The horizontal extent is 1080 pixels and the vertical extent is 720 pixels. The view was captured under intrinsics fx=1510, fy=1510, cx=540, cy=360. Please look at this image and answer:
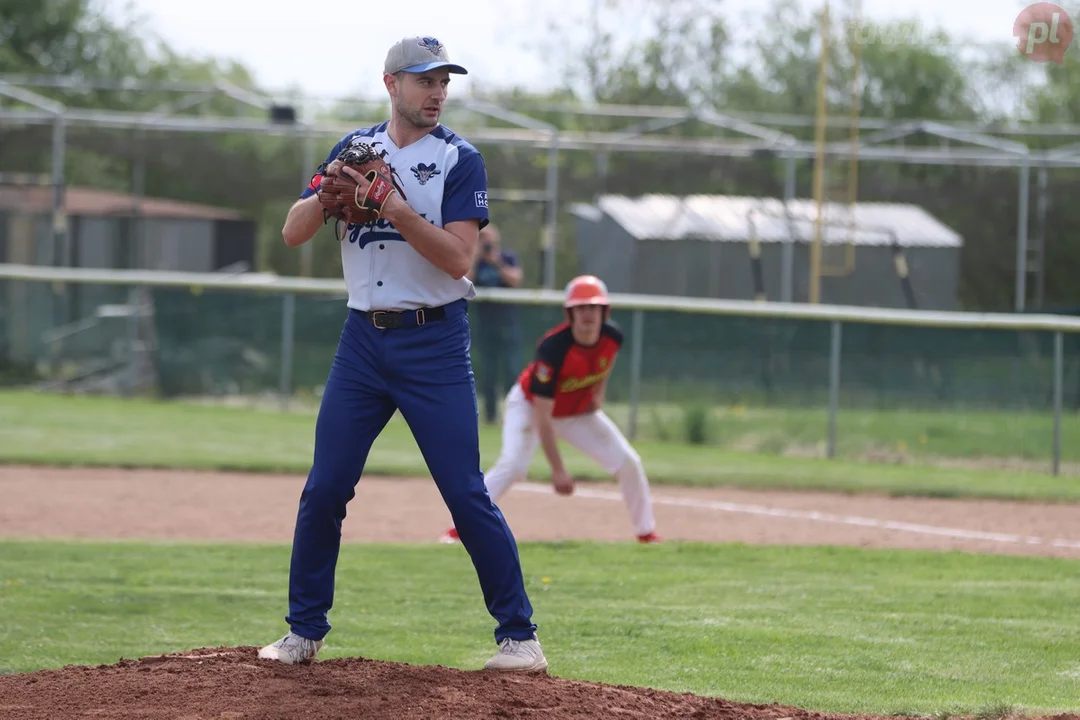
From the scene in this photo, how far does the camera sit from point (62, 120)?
17344 millimetres

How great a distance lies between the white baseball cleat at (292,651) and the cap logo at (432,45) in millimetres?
2076

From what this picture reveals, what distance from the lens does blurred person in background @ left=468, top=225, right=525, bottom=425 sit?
16.0 m

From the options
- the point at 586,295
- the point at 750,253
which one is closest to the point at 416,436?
the point at 586,295

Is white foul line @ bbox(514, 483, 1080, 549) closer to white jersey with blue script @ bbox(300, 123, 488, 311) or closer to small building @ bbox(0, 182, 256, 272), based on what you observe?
white jersey with blue script @ bbox(300, 123, 488, 311)

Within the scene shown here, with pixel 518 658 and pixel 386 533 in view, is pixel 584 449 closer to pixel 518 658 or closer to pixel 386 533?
pixel 386 533

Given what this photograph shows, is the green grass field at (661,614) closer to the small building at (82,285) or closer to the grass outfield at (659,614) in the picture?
the grass outfield at (659,614)

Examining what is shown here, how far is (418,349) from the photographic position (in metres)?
5.09

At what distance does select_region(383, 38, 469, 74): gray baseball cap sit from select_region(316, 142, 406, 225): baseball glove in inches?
12.3

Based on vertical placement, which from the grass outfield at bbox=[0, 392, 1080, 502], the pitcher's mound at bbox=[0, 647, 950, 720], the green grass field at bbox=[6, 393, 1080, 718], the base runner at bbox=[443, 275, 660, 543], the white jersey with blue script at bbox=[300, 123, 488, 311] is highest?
the white jersey with blue script at bbox=[300, 123, 488, 311]

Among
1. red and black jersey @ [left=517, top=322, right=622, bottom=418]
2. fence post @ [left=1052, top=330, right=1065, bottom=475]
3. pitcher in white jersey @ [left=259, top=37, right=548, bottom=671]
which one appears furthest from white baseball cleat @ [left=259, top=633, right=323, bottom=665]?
fence post @ [left=1052, top=330, right=1065, bottom=475]

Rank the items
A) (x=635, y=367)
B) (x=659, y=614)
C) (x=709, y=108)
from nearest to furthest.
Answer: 1. (x=659, y=614)
2. (x=635, y=367)
3. (x=709, y=108)

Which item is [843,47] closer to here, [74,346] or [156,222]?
[156,222]

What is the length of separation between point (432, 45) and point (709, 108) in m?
34.1

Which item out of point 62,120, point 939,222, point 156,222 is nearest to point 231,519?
point 62,120
